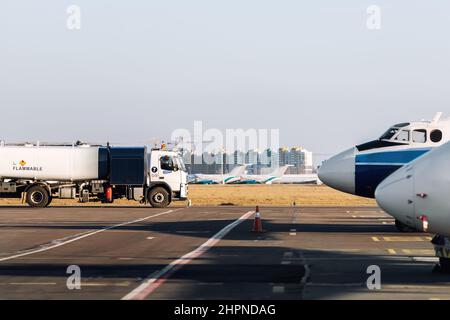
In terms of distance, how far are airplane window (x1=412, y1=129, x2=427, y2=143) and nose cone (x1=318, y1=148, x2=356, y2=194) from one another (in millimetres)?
1974

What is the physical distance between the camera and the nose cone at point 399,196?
17266 mm

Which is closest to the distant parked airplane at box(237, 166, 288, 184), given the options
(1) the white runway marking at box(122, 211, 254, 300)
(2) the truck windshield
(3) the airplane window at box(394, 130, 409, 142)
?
(2) the truck windshield

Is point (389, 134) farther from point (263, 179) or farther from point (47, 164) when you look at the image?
point (263, 179)

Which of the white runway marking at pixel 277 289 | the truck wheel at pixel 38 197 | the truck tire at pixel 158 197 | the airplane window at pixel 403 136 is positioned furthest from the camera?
the truck tire at pixel 158 197

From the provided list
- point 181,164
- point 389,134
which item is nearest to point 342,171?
point 389,134

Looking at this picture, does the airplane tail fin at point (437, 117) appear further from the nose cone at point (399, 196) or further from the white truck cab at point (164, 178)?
the white truck cab at point (164, 178)

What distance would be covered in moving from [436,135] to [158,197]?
25.1 meters

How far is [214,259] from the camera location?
2230cm

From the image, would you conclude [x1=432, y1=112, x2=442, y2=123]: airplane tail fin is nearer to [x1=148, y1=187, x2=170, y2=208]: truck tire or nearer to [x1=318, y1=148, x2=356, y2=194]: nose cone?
[x1=318, y1=148, x2=356, y2=194]: nose cone

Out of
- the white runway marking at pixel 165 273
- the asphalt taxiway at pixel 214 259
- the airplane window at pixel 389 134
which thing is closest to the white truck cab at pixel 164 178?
the asphalt taxiway at pixel 214 259

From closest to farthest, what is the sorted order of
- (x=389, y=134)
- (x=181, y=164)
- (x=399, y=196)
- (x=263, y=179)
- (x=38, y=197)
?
(x=399, y=196)
(x=389, y=134)
(x=38, y=197)
(x=181, y=164)
(x=263, y=179)

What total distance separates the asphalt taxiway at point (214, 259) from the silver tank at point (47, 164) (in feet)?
45.0

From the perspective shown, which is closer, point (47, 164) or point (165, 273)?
point (165, 273)

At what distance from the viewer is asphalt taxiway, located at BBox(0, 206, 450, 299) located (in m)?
16.3
